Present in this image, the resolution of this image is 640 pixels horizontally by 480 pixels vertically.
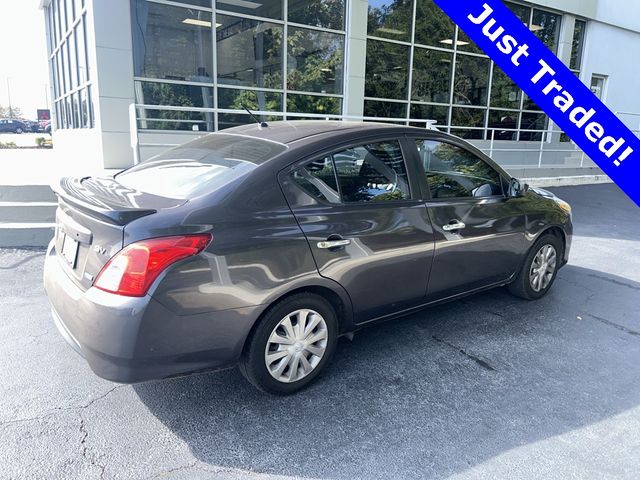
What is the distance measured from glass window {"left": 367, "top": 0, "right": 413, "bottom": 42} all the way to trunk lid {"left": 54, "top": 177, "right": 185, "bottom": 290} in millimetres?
11096

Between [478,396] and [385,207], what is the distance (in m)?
1.39

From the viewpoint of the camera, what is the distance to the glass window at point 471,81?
14523mm

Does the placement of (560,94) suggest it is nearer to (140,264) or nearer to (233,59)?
(140,264)

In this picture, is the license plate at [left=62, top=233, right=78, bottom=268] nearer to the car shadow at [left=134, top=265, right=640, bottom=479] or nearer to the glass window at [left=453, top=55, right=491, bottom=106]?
the car shadow at [left=134, top=265, right=640, bottom=479]

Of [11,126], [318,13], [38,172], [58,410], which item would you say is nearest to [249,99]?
[318,13]

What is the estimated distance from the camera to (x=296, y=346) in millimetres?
3041

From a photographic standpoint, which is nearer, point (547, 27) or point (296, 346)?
point (296, 346)

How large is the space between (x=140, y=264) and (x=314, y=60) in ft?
33.5

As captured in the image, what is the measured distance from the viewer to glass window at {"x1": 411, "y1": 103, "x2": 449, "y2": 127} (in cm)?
1381

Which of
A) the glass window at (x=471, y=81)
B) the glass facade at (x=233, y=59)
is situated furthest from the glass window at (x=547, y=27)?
the glass facade at (x=233, y=59)

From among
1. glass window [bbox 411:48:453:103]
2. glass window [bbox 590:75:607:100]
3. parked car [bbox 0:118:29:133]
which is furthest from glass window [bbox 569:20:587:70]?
parked car [bbox 0:118:29:133]

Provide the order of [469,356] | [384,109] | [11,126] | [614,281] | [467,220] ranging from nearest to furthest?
[469,356] < [467,220] < [614,281] < [384,109] < [11,126]

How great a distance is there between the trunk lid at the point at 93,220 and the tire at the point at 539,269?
3.36 m

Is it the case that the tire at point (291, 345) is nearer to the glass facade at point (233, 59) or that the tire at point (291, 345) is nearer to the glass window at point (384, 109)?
the glass facade at point (233, 59)
